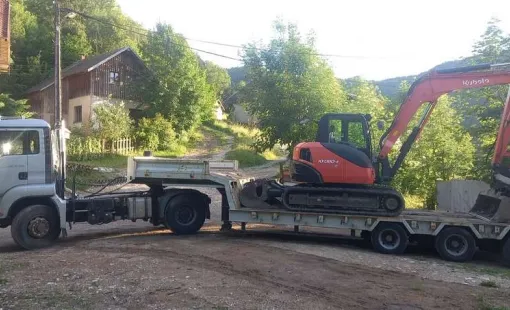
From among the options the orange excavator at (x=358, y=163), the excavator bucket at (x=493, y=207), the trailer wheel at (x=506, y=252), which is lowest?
the trailer wheel at (x=506, y=252)

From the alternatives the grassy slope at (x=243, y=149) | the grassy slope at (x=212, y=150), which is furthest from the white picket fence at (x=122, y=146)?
the grassy slope at (x=243, y=149)

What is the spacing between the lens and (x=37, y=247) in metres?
10.4

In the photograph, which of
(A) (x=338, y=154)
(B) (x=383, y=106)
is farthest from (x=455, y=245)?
(B) (x=383, y=106)

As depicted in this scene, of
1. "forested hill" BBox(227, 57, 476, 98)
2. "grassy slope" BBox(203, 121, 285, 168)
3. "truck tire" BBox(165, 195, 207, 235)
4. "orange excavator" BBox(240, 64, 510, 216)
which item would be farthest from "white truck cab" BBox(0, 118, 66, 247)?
"grassy slope" BBox(203, 121, 285, 168)

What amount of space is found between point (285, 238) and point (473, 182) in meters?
6.99

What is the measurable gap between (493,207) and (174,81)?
27802mm

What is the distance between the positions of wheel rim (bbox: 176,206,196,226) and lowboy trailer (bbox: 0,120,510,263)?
26mm

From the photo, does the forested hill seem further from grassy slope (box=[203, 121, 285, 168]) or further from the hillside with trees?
grassy slope (box=[203, 121, 285, 168])

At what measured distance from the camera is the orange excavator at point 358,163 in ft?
36.7

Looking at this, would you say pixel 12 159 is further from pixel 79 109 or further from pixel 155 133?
pixel 79 109

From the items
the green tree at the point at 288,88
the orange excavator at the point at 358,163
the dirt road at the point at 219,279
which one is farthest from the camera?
the green tree at the point at 288,88

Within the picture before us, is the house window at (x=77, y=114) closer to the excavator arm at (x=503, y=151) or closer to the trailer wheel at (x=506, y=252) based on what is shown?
the excavator arm at (x=503, y=151)

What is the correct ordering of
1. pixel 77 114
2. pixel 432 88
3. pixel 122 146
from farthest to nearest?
1. pixel 77 114
2. pixel 122 146
3. pixel 432 88

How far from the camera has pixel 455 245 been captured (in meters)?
10.7
